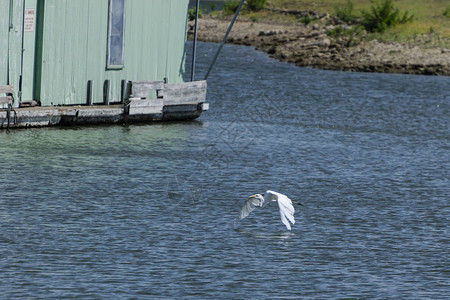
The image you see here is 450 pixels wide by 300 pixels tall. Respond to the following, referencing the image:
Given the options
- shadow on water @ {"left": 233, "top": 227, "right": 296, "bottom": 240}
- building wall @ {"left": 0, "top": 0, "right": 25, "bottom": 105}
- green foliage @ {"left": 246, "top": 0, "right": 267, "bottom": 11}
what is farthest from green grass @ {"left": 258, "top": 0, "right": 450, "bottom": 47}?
shadow on water @ {"left": 233, "top": 227, "right": 296, "bottom": 240}

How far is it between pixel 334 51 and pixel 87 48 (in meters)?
35.2

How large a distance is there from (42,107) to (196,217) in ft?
28.3

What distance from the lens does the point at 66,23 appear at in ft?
76.2

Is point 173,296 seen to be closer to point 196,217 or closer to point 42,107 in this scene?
point 196,217

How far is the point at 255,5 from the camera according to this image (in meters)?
85.0

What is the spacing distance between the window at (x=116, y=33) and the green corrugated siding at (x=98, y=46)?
152 millimetres

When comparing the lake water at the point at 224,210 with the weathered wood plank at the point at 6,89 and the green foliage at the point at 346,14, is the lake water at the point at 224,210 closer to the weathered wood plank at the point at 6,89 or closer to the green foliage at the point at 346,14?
the weathered wood plank at the point at 6,89

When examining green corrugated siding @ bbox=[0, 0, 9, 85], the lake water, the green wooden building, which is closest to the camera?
the lake water

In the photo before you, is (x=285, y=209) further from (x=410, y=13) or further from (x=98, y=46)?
(x=410, y=13)

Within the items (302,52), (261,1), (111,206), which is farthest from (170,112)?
(261,1)

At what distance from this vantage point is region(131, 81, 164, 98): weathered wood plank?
966 inches

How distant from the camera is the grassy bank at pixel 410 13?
60.8m

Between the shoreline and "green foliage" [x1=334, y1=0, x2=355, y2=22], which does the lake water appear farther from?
"green foliage" [x1=334, y1=0, x2=355, y2=22]

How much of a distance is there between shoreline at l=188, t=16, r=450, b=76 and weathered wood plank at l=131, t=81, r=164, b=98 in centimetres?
2824
